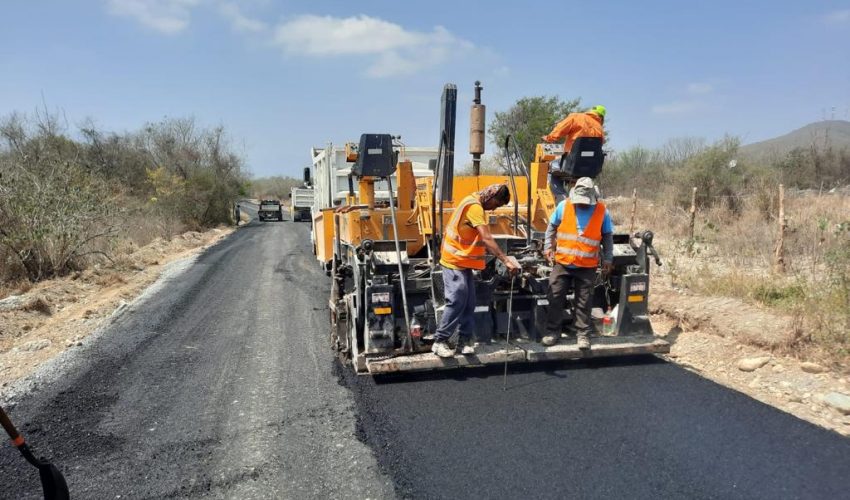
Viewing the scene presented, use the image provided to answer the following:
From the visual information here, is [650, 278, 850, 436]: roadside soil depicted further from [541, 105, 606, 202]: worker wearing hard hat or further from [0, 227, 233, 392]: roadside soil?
[0, 227, 233, 392]: roadside soil

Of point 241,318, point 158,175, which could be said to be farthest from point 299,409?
point 158,175

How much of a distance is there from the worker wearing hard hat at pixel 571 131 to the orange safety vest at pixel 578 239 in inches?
36.7

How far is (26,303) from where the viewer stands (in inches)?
313

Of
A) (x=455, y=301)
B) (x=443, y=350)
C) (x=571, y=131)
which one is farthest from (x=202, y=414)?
(x=571, y=131)

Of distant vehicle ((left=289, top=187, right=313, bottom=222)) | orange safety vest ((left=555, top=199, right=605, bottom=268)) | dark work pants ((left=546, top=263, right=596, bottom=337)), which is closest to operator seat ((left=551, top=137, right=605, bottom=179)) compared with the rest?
orange safety vest ((left=555, top=199, right=605, bottom=268))

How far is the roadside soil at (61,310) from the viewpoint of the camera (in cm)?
597

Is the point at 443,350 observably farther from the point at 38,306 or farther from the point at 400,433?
the point at 38,306

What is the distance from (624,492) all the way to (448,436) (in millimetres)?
1156

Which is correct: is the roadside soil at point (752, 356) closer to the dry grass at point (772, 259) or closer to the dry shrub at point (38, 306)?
the dry grass at point (772, 259)

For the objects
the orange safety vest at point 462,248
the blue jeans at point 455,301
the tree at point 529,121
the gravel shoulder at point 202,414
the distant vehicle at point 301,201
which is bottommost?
the gravel shoulder at point 202,414

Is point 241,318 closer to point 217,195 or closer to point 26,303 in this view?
point 26,303

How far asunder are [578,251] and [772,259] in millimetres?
5062

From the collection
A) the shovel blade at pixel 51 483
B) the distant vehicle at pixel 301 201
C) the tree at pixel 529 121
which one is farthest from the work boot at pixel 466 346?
the distant vehicle at pixel 301 201

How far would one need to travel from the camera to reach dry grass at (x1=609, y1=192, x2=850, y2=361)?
16.2ft
